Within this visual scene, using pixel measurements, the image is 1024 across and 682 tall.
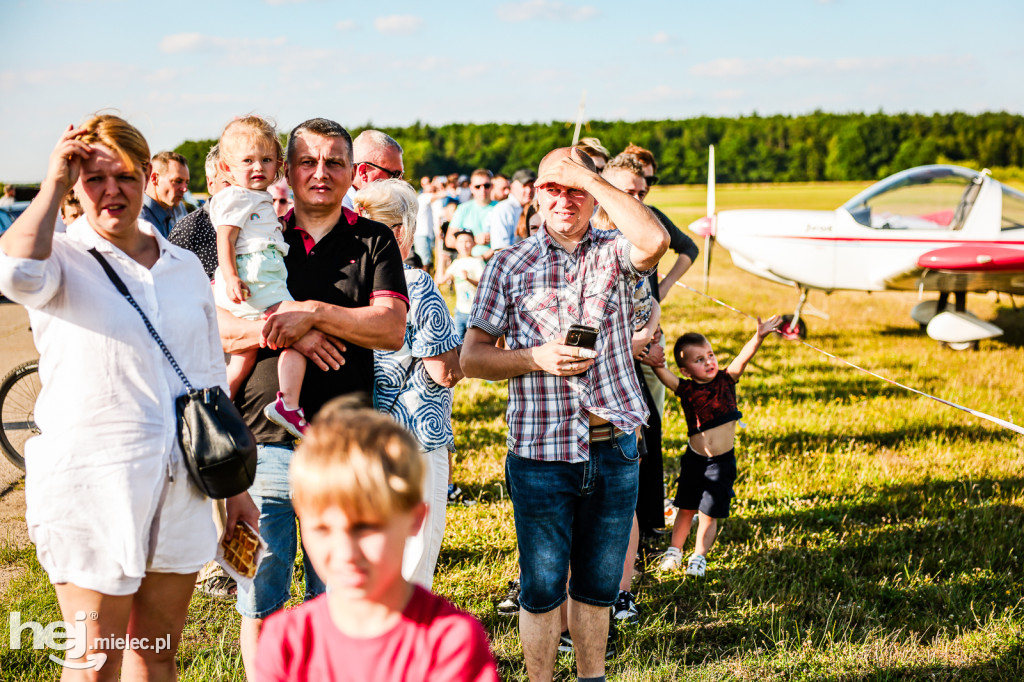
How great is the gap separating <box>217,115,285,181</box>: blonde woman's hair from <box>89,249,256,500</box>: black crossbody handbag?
3.43ft

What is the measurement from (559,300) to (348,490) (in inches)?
59.6

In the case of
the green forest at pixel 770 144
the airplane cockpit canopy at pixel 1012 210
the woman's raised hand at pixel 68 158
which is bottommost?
the airplane cockpit canopy at pixel 1012 210

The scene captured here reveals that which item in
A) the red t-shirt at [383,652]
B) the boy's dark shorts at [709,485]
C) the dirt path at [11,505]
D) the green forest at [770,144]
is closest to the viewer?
the red t-shirt at [383,652]

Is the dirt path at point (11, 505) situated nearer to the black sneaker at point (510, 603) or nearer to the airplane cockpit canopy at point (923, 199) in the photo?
the black sneaker at point (510, 603)

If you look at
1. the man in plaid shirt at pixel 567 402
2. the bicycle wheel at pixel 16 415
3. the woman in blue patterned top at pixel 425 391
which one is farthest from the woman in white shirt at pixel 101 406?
the bicycle wheel at pixel 16 415

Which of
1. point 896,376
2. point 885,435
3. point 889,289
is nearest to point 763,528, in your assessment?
point 885,435

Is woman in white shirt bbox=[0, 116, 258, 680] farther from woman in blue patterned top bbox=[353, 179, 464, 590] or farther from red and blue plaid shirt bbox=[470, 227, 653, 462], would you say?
red and blue plaid shirt bbox=[470, 227, 653, 462]

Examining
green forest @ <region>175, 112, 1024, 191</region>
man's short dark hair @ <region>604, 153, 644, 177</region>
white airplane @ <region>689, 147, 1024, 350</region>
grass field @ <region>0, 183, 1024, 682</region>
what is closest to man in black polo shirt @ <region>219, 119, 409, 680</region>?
grass field @ <region>0, 183, 1024, 682</region>

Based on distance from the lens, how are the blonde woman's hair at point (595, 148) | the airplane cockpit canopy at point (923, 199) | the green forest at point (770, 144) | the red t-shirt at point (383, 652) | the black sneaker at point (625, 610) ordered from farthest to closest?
the green forest at point (770, 144) < the airplane cockpit canopy at point (923, 199) < the blonde woman's hair at point (595, 148) < the black sneaker at point (625, 610) < the red t-shirt at point (383, 652)

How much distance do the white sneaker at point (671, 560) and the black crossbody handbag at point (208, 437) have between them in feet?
8.77

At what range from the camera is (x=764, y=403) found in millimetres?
7465

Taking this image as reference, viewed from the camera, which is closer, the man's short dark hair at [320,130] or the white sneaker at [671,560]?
the man's short dark hair at [320,130]

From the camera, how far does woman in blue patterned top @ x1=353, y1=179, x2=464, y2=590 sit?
102 inches

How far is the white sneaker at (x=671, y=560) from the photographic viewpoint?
4.01m
